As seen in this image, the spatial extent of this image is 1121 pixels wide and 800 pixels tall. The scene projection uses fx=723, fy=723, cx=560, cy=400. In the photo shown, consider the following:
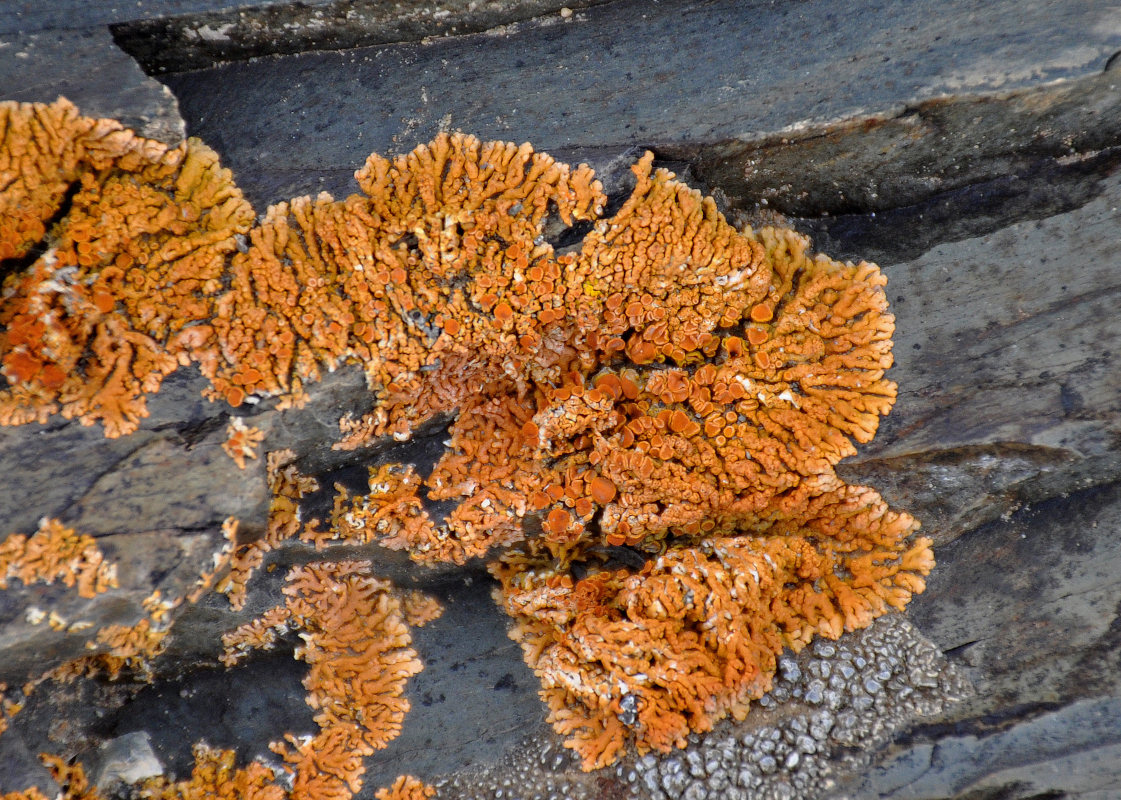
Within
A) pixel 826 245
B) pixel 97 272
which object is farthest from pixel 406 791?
pixel 826 245

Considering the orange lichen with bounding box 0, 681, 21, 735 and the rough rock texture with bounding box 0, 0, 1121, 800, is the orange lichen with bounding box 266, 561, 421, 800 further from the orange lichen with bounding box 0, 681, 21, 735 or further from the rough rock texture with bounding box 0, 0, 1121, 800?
the orange lichen with bounding box 0, 681, 21, 735

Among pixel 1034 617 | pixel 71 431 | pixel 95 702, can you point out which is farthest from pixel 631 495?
pixel 95 702

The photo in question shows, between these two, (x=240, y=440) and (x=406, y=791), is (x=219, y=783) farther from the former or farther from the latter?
(x=240, y=440)

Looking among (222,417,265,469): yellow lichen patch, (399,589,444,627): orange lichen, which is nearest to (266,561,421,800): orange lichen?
(399,589,444,627): orange lichen

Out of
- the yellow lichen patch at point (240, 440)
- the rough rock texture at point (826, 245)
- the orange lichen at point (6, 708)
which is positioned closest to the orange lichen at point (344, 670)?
the rough rock texture at point (826, 245)

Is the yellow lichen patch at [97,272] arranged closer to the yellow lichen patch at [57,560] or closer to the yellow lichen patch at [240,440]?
the yellow lichen patch at [240,440]

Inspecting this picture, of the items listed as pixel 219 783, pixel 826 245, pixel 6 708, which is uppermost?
pixel 826 245
